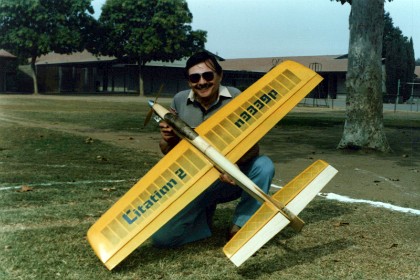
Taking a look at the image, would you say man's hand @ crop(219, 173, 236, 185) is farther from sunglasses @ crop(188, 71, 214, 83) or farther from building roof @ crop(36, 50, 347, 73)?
building roof @ crop(36, 50, 347, 73)

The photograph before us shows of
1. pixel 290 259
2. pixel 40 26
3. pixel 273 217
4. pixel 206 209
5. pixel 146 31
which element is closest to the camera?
pixel 273 217

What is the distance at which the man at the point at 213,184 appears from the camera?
4.75m

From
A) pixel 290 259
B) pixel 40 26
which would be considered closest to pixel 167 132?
pixel 290 259

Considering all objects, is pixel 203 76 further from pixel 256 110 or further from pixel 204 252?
pixel 204 252

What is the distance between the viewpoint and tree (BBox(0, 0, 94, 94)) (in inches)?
1817

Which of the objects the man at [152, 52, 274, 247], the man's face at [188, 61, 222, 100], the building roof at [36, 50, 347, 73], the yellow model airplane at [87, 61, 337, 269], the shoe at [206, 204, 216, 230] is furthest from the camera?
the building roof at [36, 50, 347, 73]

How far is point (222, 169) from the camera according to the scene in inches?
169

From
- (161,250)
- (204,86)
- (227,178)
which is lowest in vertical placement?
(161,250)

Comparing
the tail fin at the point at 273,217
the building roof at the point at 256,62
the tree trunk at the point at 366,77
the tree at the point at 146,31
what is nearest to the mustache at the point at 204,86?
the tail fin at the point at 273,217

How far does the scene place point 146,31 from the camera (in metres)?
51.4

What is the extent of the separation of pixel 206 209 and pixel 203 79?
1318 mm

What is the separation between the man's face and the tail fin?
130cm

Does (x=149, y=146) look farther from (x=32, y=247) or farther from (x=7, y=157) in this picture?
(x=32, y=247)

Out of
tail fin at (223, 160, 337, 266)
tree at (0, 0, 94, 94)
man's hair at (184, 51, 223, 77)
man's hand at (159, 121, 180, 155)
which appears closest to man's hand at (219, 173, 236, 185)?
tail fin at (223, 160, 337, 266)
